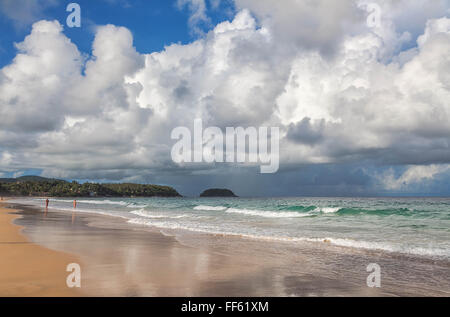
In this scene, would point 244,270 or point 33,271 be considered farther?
point 244,270

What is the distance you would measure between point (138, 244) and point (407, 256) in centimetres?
982

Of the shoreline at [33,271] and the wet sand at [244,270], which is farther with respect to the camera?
the wet sand at [244,270]

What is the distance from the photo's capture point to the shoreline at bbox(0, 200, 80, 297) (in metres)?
6.05

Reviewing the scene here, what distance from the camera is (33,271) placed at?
7562 millimetres

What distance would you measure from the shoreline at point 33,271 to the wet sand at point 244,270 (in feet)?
1.49

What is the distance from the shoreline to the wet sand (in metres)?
0.45

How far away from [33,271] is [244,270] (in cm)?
507

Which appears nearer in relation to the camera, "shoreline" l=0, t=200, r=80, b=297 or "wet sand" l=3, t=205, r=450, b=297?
"shoreline" l=0, t=200, r=80, b=297

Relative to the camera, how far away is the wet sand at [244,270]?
21.7 feet

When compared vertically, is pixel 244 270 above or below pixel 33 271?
below

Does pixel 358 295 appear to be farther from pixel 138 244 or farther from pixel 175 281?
pixel 138 244

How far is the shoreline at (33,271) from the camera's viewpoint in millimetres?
6046

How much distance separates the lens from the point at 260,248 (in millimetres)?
12398
